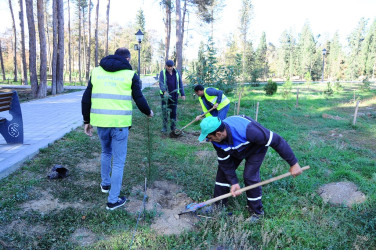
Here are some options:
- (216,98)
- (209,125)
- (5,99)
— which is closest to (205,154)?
(216,98)

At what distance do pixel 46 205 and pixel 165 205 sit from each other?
1379 mm

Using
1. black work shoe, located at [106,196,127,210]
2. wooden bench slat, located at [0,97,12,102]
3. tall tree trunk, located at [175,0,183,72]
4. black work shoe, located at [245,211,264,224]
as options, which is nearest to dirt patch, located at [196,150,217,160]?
black work shoe, located at [245,211,264,224]

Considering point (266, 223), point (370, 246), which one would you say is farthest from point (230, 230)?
point (370, 246)

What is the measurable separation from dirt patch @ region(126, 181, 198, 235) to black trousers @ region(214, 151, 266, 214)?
51 cm

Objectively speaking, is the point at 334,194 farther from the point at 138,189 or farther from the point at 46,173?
the point at 46,173

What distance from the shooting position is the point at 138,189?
3641mm

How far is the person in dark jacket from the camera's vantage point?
2605 millimetres

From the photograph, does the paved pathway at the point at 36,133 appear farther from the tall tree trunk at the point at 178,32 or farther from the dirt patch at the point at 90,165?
the tall tree trunk at the point at 178,32

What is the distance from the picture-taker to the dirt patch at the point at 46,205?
2.92 metres

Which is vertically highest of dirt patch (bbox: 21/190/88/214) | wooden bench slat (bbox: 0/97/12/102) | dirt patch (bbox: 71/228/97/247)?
wooden bench slat (bbox: 0/97/12/102)

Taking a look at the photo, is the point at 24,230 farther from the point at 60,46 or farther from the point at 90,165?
the point at 60,46

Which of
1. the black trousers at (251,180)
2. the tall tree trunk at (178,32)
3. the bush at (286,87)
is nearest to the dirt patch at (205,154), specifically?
the black trousers at (251,180)

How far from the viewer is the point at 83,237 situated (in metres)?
2.55

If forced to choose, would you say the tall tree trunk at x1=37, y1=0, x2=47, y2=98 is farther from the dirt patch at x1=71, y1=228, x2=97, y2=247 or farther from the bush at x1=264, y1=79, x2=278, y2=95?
the bush at x1=264, y1=79, x2=278, y2=95
